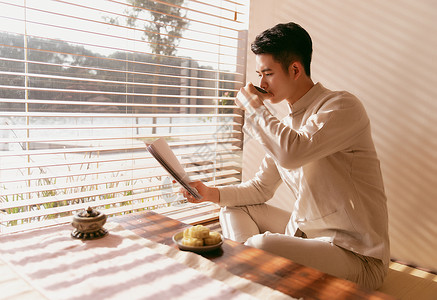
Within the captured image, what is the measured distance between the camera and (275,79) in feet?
5.93

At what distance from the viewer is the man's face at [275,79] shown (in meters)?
1.78

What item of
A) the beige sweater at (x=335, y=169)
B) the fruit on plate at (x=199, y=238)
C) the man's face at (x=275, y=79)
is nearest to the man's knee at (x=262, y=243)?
the fruit on plate at (x=199, y=238)

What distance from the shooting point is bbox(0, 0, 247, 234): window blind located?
2.10m

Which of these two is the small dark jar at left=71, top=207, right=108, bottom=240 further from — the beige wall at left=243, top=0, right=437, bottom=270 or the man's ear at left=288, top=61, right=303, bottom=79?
the beige wall at left=243, top=0, right=437, bottom=270

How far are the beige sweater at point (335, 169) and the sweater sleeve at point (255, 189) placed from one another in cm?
30

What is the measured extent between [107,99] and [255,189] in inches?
44.9

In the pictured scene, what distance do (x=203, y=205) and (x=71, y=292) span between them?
2.29 meters

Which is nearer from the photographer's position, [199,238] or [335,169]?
[199,238]

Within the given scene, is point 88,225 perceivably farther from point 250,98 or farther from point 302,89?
point 302,89

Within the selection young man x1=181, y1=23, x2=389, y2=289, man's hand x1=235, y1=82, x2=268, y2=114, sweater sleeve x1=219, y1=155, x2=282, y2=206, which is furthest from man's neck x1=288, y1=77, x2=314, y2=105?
sweater sleeve x1=219, y1=155, x2=282, y2=206

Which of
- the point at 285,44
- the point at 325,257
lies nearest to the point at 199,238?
the point at 325,257

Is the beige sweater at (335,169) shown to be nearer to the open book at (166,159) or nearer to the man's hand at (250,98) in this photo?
the man's hand at (250,98)

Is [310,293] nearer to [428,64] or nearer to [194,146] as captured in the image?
[428,64]

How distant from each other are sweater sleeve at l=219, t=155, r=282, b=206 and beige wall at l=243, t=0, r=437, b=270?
80 centimetres
